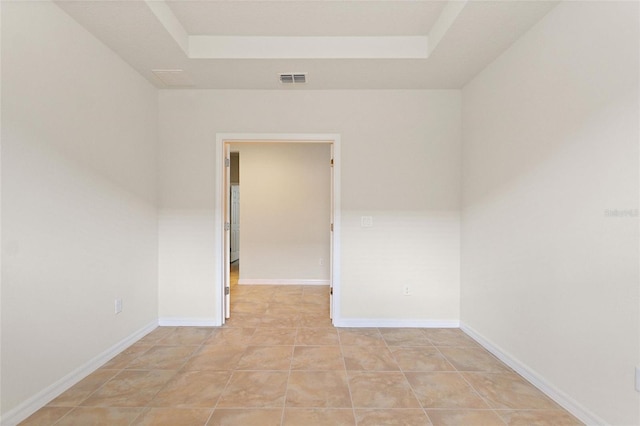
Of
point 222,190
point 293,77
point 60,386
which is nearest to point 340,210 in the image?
point 222,190

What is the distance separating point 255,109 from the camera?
3088 mm

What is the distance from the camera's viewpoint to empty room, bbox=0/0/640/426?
1615mm

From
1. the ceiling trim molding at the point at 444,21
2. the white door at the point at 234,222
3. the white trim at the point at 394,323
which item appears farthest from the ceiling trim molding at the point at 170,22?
the white door at the point at 234,222

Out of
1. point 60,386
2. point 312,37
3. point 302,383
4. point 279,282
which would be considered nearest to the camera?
point 60,386

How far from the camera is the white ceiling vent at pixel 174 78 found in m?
2.71

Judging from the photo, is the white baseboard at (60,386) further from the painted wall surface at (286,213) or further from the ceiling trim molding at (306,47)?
the ceiling trim molding at (306,47)

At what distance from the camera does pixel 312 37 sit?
2.41 meters

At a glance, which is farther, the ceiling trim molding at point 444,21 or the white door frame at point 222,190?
the white door frame at point 222,190

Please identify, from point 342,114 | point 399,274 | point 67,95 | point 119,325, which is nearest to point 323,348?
point 399,274

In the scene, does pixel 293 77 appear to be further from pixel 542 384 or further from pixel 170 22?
pixel 542 384

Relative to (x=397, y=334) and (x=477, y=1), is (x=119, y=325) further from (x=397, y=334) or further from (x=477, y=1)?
(x=477, y=1)

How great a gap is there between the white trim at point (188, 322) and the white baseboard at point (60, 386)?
1.22 feet

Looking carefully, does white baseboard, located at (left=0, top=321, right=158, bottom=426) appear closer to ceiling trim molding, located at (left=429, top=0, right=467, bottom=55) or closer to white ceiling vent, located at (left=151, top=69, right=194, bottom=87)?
white ceiling vent, located at (left=151, top=69, right=194, bottom=87)

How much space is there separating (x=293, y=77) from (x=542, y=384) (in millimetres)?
3148
